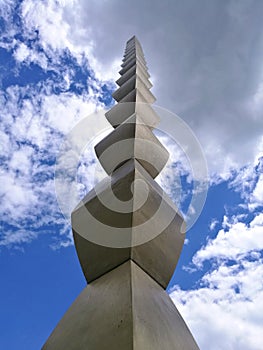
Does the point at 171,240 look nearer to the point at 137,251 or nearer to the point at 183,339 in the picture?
the point at 137,251

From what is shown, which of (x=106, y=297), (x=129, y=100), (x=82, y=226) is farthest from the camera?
(x=129, y=100)

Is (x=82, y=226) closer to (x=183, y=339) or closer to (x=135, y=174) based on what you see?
(x=135, y=174)

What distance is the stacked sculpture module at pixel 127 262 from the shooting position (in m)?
0.44

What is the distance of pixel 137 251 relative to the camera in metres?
0.62

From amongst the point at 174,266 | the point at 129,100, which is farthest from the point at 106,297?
the point at 129,100

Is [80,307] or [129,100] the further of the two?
[129,100]

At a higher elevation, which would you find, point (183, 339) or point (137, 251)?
point (137, 251)

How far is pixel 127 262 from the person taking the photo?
60cm

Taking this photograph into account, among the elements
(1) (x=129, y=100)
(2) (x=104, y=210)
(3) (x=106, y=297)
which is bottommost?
(3) (x=106, y=297)

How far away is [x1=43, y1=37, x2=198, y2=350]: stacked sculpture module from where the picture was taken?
0.44 meters

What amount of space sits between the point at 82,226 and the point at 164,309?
0.30 metres

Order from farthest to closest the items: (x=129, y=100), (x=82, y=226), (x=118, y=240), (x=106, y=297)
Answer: (x=129, y=100) → (x=82, y=226) → (x=118, y=240) → (x=106, y=297)

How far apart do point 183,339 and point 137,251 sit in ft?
0.59

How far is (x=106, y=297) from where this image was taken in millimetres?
521
